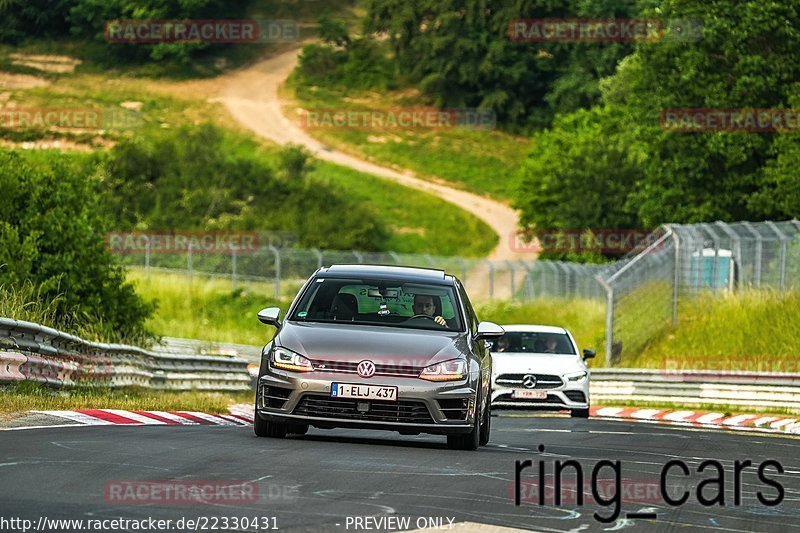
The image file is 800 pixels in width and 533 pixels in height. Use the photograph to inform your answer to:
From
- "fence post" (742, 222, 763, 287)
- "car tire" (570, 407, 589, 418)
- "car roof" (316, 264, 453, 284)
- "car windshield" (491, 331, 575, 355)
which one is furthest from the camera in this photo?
"fence post" (742, 222, 763, 287)

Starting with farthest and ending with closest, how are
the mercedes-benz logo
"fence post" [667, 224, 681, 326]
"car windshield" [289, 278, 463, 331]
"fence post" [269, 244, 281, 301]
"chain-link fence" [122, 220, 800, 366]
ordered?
1. "fence post" [269, 244, 281, 301]
2. "fence post" [667, 224, 681, 326]
3. "chain-link fence" [122, 220, 800, 366]
4. the mercedes-benz logo
5. "car windshield" [289, 278, 463, 331]

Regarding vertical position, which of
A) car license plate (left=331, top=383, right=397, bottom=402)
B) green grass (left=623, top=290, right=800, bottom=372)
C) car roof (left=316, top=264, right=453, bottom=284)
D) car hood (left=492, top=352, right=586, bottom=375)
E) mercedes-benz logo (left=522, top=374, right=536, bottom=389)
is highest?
car roof (left=316, top=264, right=453, bottom=284)

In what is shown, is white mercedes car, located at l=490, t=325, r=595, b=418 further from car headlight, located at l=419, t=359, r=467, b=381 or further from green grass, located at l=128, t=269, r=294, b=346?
green grass, located at l=128, t=269, r=294, b=346

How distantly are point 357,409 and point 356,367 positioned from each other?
0.34 m

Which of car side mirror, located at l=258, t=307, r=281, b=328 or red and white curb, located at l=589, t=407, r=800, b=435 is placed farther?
red and white curb, located at l=589, t=407, r=800, b=435

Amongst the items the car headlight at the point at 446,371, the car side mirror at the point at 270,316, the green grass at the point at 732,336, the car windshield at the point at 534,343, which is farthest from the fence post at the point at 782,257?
the car headlight at the point at 446,371

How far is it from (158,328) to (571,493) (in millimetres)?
39328

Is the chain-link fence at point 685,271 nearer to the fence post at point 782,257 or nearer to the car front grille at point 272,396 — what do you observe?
the fence post at point 782,257

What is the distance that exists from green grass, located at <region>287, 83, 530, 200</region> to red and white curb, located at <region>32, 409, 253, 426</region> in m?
80.3

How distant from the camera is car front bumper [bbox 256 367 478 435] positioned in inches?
554

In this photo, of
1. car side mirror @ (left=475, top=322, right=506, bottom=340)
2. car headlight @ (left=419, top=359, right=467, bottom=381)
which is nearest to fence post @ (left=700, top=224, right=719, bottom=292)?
car side mirror @ (left=475, top=322, right=506, bottom=340)

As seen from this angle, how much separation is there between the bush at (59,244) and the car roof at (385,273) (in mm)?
8243

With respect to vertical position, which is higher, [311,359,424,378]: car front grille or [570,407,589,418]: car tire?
[311,359,424,378]: car front grille

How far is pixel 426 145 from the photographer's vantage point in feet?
354
